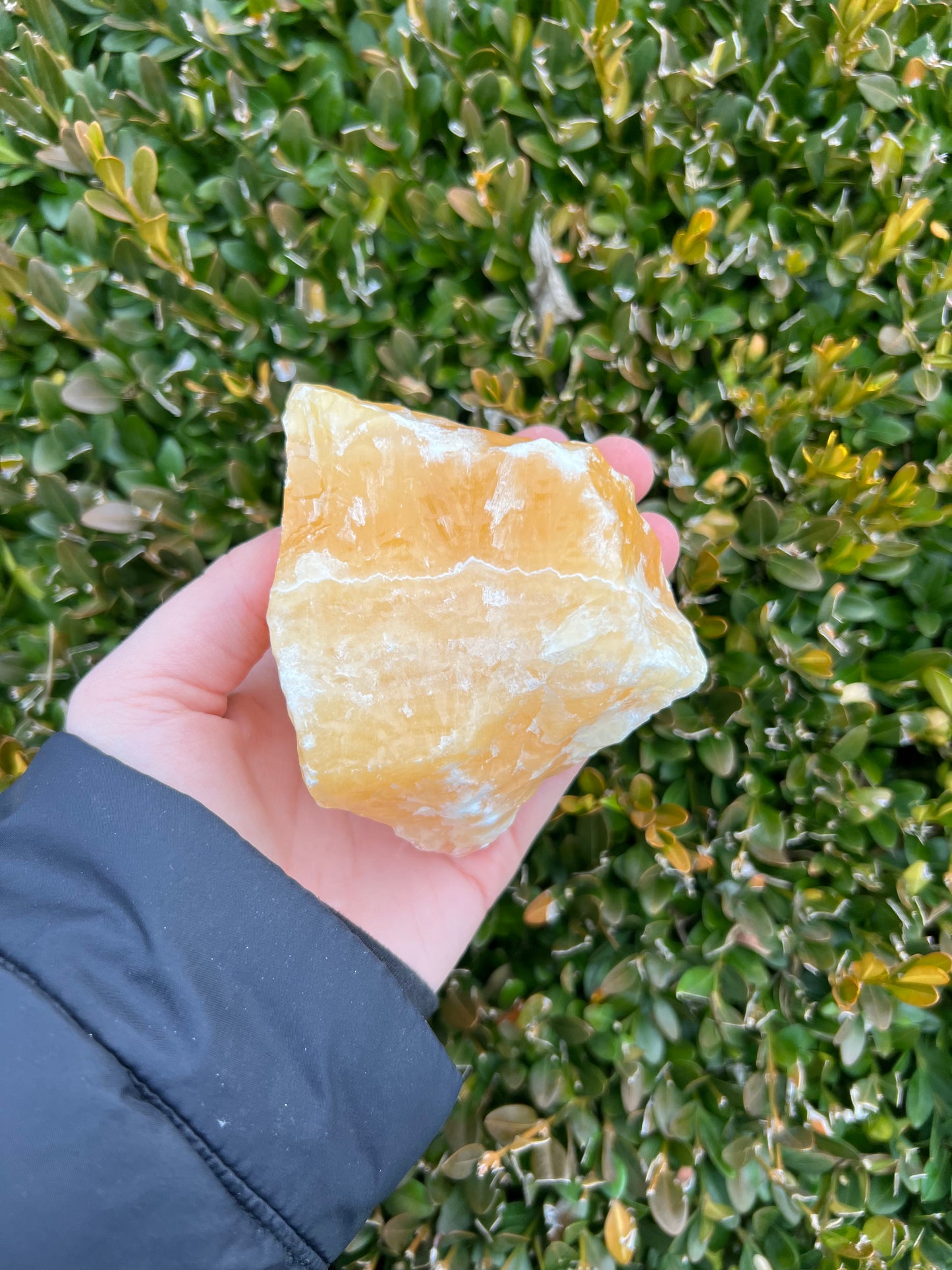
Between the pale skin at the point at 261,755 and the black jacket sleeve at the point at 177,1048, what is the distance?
0.11 meters

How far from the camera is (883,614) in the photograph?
59.7 inches

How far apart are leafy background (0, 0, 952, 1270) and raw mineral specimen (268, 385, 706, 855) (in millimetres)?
317

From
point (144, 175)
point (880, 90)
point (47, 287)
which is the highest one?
point (880, 90)

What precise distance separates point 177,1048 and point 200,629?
0.59 meters

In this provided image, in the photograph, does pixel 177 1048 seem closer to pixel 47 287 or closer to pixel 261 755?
pixel 261 755

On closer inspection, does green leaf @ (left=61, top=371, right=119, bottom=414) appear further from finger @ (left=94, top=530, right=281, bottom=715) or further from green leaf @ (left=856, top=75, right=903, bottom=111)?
green leaf @ (left=856, top=75, right=903, bottom=111)

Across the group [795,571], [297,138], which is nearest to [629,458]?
[795,571]

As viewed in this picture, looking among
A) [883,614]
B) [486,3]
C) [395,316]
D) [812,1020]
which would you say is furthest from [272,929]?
[486,3]

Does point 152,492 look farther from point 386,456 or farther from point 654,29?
point 654,29

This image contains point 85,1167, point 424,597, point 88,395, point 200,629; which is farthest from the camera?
point 88,395

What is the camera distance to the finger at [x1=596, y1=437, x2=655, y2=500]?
58.9 inches

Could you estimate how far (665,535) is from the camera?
1498 mm

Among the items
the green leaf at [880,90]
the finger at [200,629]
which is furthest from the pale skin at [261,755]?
the green leaf at [880,90]

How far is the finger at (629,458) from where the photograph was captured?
1.50 metres
